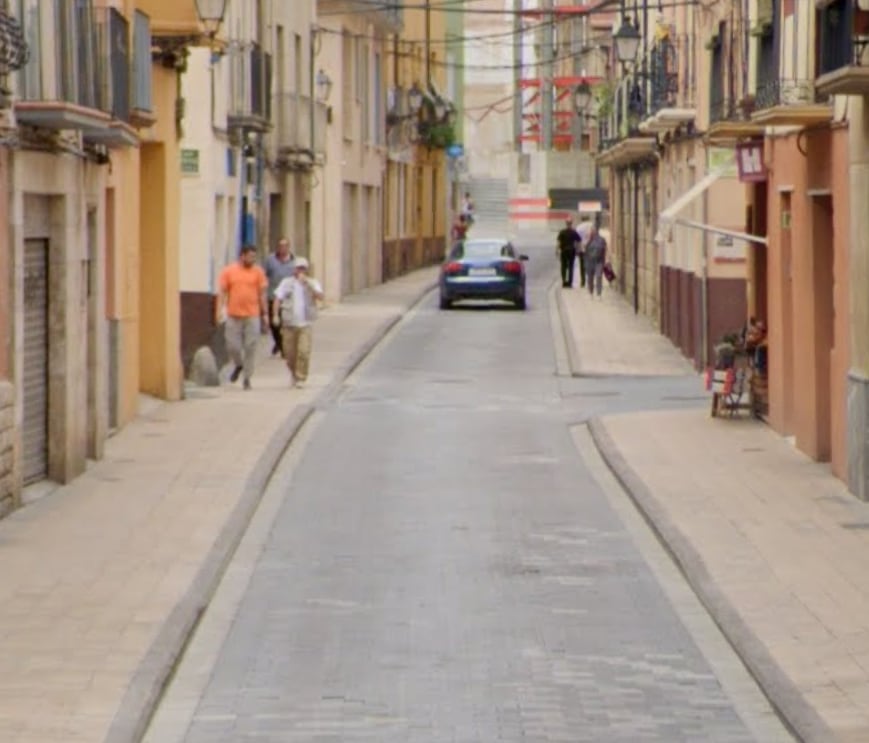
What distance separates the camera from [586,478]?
2302 cm

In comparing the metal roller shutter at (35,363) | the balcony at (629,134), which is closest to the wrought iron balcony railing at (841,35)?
the metal roller shutter at (35,363)

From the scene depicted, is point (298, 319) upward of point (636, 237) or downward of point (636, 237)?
downward

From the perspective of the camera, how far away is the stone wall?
63.5 feet

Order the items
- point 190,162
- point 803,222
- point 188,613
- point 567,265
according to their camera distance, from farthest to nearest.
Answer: point 567,265, point 190,162, point 803,222, point 188,613

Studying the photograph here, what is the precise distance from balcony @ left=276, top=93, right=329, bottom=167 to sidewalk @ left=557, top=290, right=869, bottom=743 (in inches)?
751

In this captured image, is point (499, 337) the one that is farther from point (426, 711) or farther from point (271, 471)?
point (426, 711)

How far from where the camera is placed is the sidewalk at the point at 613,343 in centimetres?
3630

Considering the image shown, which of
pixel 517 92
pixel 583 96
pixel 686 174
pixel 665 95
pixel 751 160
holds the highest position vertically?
pixel 517 92

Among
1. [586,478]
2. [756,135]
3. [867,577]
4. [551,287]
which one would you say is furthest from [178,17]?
[551,287]

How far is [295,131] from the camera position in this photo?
47.8m

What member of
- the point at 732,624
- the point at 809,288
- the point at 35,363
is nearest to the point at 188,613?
the point at 732,624

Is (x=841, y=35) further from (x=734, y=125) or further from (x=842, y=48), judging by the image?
(x=734, y=125)

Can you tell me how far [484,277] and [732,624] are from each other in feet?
127

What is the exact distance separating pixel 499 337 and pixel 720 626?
99.1 feet
